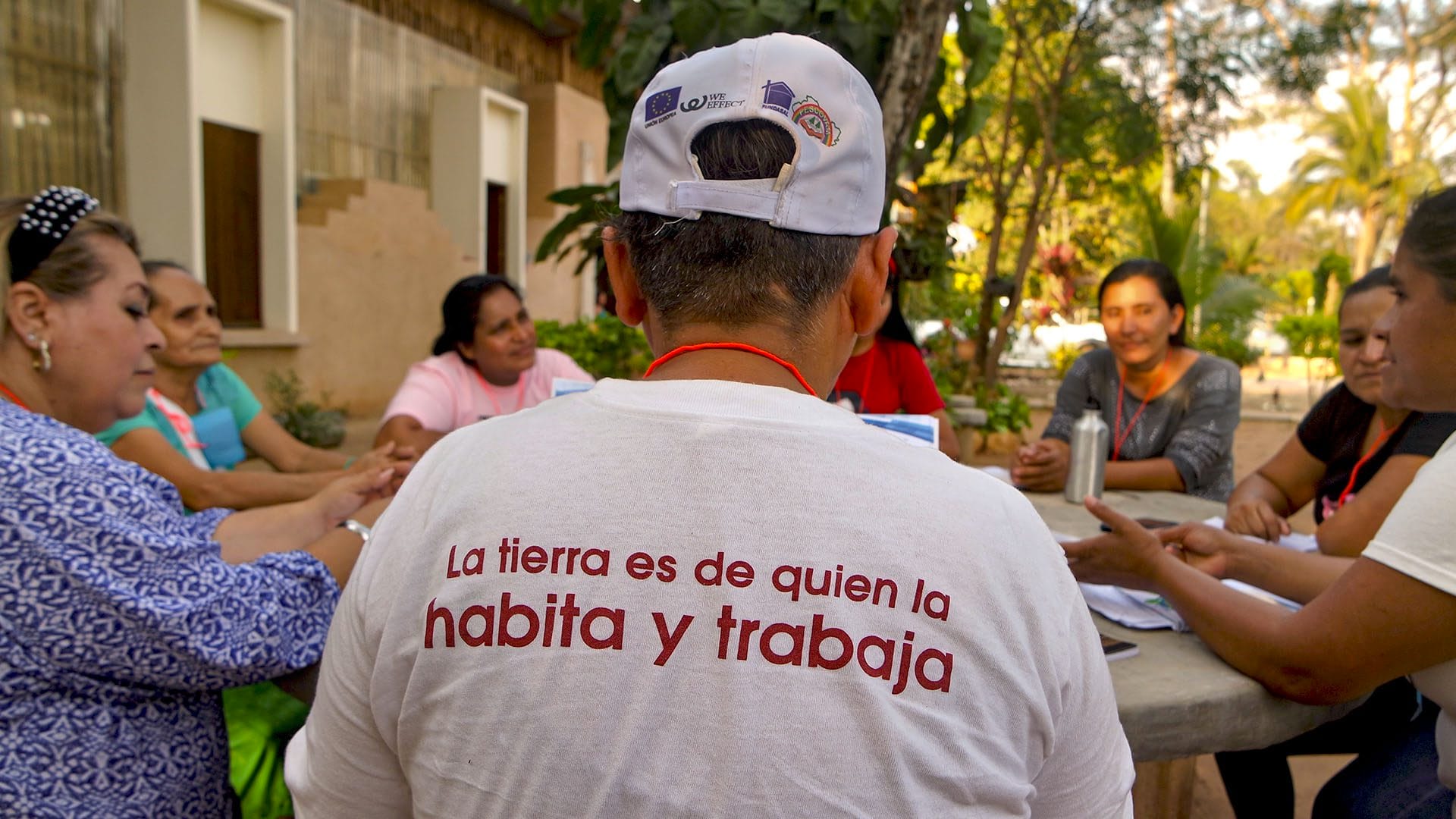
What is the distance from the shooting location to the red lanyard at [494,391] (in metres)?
3.81

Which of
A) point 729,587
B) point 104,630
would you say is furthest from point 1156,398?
point 104,630

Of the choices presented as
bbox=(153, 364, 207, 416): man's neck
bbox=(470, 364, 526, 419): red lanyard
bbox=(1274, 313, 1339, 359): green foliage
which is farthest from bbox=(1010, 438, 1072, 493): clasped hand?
bbox=(1274, 313, 1339, 359): green foliage

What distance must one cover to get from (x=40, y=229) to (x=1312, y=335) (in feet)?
60.7

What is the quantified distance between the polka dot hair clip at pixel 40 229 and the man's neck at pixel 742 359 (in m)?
1.46

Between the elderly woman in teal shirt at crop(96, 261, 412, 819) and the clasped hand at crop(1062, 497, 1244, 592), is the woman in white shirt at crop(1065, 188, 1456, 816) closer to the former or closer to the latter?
the clasped hand at crop(1062, 497, 1244, 592)

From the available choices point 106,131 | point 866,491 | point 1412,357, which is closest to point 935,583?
point 866,491

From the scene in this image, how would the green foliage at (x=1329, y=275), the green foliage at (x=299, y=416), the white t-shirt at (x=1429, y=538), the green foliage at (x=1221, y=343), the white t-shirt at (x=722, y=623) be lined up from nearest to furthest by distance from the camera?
1. the white t-shirt at (x=722, y=623)
2. the white t-shirt at (x=1429, y=538)
3. the green foliage at (x=299, y=416)
4. the green foliage at (x=1221, y=343)
5. the green foliage at (x=1329, y=275)

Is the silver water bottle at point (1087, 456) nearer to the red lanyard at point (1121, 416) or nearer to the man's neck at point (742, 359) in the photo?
the red lanyard at point (1121, 416)

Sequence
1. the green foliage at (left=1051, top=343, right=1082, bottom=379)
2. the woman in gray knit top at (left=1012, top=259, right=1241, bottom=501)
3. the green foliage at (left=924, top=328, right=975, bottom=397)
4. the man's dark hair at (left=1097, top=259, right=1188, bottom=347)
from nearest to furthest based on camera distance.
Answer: the woman in gray knit top at (left=1012, top=259, right=1241, bottom=501)
the man's dark hair at (left=1097, top=259, right=1188, bottom=347)
the green foliage at (left=924, top=328, right=975, bottom=397)
the green foliage at (left=1051, top=343, right=1082, bottom=379)

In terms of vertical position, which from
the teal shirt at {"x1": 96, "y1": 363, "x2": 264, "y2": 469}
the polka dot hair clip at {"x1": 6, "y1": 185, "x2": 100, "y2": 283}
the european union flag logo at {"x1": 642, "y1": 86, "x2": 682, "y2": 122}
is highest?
the european union flag logo at {"x1": 642, "y1": 86, "x2": 682, "y2": 122}

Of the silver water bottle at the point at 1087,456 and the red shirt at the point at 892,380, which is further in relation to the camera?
the red shirt at the point at 892,380

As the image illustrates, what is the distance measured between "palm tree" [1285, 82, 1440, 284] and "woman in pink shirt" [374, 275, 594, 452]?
23.0 m

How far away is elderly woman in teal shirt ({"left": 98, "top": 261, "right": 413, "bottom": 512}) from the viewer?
9.40ft

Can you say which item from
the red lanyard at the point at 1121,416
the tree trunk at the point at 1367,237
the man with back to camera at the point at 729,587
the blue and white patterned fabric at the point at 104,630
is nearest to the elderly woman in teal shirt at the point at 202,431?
the blue and white patterned fabric at the point at 104,630
